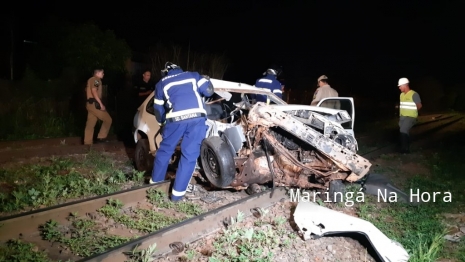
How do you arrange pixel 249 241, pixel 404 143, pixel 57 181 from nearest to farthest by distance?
pixel 249 241 → pixel 57 181 → pixel 404 143

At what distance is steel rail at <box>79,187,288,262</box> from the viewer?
320 centimetres

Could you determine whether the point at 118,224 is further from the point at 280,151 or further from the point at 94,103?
the point at 94,103

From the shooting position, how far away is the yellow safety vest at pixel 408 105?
901cm

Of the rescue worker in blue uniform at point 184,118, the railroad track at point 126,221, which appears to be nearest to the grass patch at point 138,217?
the railroad track at point 126,221

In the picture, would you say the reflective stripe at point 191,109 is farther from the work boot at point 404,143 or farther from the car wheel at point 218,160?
the work boot at point 404,143

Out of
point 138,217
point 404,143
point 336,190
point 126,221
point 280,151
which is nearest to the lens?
point 126,221

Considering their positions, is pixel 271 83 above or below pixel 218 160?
above

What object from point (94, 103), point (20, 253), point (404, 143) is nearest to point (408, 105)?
point (404, 143)

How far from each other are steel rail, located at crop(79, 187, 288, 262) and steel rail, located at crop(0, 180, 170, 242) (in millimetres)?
1186

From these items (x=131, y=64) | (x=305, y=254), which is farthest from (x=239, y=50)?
(x=305, y=254)

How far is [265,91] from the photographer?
6.04 m

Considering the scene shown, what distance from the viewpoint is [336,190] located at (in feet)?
16.8

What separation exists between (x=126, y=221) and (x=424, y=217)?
366cm

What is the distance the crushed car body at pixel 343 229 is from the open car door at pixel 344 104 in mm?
1654
